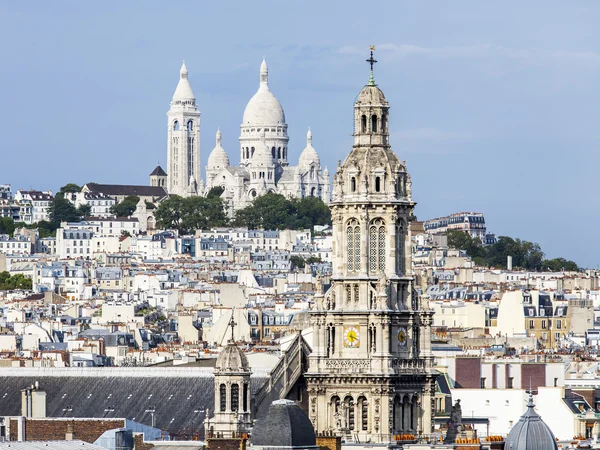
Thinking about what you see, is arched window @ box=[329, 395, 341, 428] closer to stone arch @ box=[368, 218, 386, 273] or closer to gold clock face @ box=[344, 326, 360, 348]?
gold clock face @ box=[344, 326, 360, 348]

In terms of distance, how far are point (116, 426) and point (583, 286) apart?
342 feet

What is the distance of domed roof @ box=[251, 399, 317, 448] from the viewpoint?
39.2 m

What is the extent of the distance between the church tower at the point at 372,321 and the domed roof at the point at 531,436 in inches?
456

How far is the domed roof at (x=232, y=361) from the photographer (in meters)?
52.6

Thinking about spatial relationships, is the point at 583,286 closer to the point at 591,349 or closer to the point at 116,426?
the point at 591,349

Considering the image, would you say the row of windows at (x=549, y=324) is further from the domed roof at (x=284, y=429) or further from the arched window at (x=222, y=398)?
the domed roof at (x=284, y=429)

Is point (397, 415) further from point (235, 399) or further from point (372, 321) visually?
point (235, 399)

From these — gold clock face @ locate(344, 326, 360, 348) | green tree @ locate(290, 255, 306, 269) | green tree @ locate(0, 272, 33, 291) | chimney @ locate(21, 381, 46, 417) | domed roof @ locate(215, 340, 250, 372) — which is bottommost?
chimney @ locate(21, 381, 46, 417)

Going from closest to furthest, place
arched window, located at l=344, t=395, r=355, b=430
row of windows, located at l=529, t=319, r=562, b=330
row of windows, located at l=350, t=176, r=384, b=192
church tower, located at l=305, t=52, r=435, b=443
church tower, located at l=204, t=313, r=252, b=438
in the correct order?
church tower, located at l=204, t=313, r=252, b=438 → arched window, located at l=344, t=395, r=355, b=430 → church tower, located at l=305, t=52, r=435, b=443 → row of windows, located at l=350, t=176, r=384, b=192 → row of windows, located at l=529, t=319, r=562, b=330

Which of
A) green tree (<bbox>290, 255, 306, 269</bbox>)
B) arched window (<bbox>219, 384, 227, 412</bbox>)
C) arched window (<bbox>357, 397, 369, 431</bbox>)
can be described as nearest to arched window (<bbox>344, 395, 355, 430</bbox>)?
arched window (<bbox>357, 397, 369, 431</bbox>)

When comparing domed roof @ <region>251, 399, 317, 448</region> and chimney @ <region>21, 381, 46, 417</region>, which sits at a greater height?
chimney @ <region>21, 381, 46, 417</region>

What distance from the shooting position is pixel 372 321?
52906mm

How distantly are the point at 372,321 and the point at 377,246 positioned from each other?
1.33 metres

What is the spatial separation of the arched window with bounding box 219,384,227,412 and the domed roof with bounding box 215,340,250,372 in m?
0.30
